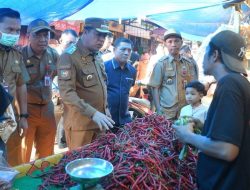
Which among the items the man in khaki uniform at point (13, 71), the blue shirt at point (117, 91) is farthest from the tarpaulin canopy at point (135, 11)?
the blue shirt at point (117, 91)

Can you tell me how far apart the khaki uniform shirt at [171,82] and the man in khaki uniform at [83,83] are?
4.15 feet

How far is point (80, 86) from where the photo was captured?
3.85 m

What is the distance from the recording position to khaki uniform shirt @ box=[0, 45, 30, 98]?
12.4 ft

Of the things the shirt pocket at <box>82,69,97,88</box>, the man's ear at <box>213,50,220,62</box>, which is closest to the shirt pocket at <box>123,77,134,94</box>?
the shirt pocket at <box>82,69,97,88</box>

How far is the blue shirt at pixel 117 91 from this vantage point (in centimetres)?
480

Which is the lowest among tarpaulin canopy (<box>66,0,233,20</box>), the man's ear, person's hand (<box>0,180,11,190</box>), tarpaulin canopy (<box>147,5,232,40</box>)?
person's hand (<box>0,180,11,190</box>)

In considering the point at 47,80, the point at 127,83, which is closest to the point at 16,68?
the point at 47,80

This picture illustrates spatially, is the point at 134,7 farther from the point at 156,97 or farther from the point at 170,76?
the point at 156,97

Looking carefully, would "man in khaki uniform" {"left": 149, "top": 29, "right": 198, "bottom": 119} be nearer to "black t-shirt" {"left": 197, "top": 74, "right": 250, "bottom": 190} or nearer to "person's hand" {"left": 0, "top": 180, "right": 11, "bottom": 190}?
"black t-shirt" {"left": 197, "top": 74, "right": 250, "bottom": 190}

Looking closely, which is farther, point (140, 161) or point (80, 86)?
point (80, 86)

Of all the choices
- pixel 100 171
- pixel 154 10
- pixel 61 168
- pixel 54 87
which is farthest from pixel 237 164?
pixel 154 10

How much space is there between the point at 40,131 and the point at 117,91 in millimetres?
1266

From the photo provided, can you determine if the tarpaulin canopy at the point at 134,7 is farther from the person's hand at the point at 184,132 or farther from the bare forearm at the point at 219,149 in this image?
the bare forearm at the point at 219,149

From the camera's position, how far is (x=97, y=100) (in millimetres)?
3932
